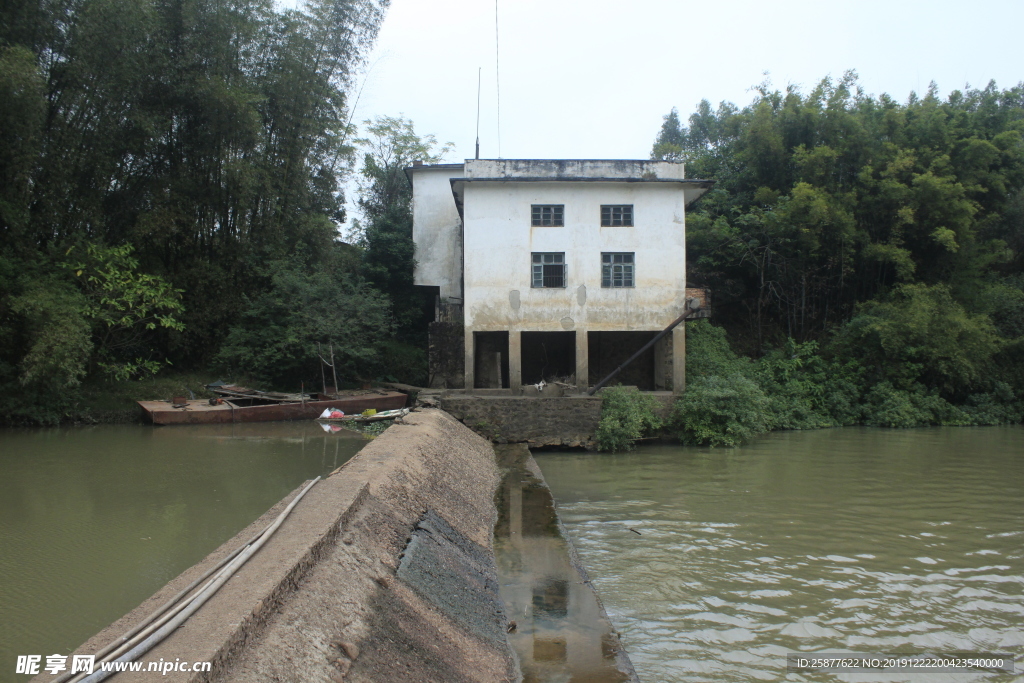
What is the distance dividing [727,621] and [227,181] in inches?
701

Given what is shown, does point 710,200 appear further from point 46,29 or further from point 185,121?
point 46,29

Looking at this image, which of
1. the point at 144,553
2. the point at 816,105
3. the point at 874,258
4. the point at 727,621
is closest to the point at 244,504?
the point at 144,553

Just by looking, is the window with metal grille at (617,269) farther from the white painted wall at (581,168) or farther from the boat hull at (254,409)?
the boat hull at (254,409)

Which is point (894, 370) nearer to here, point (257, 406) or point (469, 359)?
point (469, 359)

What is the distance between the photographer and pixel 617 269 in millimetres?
15586

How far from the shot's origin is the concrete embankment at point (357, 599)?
2895 millimetres

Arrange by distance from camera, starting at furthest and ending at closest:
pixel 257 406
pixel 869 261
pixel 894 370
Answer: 1. pixel 869 261
2. pixel 894 370
3. pixel 257 406

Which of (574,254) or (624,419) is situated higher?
(574,254)

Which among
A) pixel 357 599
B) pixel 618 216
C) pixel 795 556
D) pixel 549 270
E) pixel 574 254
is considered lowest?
pixel 795 556

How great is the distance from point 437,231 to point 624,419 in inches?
386

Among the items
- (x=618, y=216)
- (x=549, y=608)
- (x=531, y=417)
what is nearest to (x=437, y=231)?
(x=618, y=216)

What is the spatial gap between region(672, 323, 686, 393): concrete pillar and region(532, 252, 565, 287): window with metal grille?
9.76ft

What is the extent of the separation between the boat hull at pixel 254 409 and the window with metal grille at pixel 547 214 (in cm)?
647

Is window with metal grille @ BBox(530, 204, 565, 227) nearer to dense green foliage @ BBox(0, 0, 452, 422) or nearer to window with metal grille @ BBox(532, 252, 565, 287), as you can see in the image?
window with metal grille @ BBox(532, 252, 565, 287)
